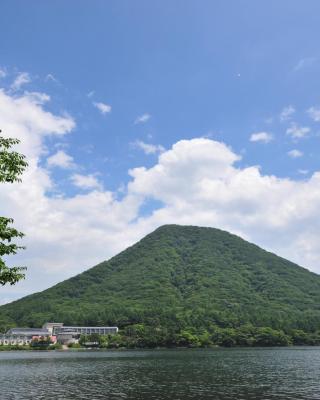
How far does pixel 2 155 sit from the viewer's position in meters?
22.6

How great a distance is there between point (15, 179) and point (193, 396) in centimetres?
3613

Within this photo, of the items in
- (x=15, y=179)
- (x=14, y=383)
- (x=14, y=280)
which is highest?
(x=15, y=179)

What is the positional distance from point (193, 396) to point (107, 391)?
1167 centimetres

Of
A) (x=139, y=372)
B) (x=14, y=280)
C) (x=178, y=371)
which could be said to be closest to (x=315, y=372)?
(x=178, y=371)

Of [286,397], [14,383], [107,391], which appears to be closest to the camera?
[286,397]

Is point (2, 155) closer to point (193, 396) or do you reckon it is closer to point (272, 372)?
point (193, 396)

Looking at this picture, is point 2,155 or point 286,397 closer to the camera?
point 2,155

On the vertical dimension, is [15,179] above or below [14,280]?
above

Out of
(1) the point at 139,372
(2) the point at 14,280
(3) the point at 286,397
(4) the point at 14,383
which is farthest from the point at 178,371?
(2) the point at 14,280

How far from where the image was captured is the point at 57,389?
57.3 m

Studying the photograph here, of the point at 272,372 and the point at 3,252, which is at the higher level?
the point at 3,252

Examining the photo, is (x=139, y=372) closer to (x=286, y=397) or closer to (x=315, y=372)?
(x=315, y=372)

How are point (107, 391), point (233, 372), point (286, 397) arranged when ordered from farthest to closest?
point (233, 372), point (107, 391), point (286, 397)

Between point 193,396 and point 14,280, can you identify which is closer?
point 14,280
